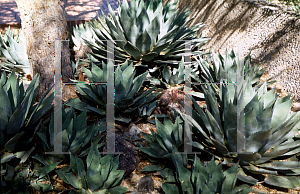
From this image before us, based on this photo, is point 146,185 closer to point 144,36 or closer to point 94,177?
point 94,177

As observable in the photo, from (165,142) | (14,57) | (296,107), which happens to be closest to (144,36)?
(165,142)

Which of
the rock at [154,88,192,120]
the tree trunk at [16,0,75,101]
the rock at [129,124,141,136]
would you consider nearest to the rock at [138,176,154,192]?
the rock at [129,124,141,136]

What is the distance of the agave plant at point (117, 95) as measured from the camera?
7.89 ft

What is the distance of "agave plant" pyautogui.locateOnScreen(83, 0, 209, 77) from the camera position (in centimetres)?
298

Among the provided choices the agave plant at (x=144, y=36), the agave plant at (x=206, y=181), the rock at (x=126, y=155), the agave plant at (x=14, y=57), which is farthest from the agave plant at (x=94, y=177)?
the agave plant at (x=14, y=57)

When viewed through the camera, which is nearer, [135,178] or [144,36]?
[135,178]

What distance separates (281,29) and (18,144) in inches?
138

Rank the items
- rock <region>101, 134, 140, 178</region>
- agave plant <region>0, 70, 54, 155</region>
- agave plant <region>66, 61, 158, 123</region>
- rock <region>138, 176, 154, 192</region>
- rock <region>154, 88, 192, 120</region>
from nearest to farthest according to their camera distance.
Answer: agave plant <region>0, 70, 54, 155</region>
rock <region>138, 176, 154, 192</region>
rock <region>101, 134, 140, 178</region>
agave plant <region>66, 61, 158, 123</region>
rock <region>154, 88, 192, 120</region>

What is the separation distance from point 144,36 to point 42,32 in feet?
3.65

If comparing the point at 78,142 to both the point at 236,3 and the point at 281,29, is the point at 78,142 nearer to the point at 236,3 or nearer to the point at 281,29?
the point at 281,29

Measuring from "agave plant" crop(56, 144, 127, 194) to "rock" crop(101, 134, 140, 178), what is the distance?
23cm

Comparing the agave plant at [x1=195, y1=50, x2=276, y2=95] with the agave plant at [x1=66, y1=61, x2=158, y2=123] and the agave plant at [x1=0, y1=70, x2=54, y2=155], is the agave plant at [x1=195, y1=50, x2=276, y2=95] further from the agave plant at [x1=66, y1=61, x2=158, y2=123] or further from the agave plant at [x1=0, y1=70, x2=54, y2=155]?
the agave plant at [x1=0, y1=70, x2=54, y2=155]

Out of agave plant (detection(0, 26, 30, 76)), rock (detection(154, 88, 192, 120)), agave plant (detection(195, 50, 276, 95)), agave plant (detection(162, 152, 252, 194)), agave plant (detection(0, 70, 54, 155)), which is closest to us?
agave plant (detection(162, 152, 252, 194))

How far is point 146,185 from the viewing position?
188 centimetres
